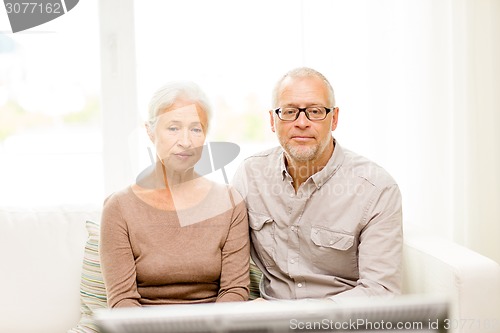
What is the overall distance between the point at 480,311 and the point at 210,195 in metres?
0.84

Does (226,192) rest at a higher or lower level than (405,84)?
lower

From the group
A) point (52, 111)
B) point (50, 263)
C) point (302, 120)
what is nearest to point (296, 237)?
point (302, 120)

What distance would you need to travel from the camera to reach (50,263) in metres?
2.03

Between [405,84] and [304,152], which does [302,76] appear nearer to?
[304,152]

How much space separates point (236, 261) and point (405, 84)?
122 centimetres

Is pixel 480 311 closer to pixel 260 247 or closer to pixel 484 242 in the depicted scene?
pixel 260 247

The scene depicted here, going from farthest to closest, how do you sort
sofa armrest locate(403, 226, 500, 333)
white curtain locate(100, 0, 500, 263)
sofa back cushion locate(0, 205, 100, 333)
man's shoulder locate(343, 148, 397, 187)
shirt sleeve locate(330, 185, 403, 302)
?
white curtain locate(100, 0, 500, 263), sofa back cushion locate(0, 205, 100, 333), man's shoulder locate(343, 148, 397, 187), shirt sleeve locate(330, 185, 403, 302), sofa armrest locate(403, 226, 500, 333)

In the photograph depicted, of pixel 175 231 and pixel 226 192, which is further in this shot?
pixel 226 192

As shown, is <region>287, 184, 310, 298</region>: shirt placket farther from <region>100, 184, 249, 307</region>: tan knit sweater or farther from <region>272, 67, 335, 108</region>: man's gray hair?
<region>272, 67, 335, 108</region>: man's gray hair

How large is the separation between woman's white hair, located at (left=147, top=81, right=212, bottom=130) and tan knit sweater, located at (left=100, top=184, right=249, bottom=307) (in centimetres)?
25

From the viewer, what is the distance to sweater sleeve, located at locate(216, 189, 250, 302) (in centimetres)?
181

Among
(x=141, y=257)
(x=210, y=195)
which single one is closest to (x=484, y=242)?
(x=210, y=195)

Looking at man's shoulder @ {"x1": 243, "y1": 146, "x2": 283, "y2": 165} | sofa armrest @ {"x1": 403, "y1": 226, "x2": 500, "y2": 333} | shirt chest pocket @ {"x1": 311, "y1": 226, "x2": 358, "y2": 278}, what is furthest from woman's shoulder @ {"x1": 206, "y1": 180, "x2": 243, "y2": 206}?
sofa armrest @ {"x1": 403, "y1": 226, "x2": 500, "y2": 333}

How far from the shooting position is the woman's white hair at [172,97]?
1.82 m
